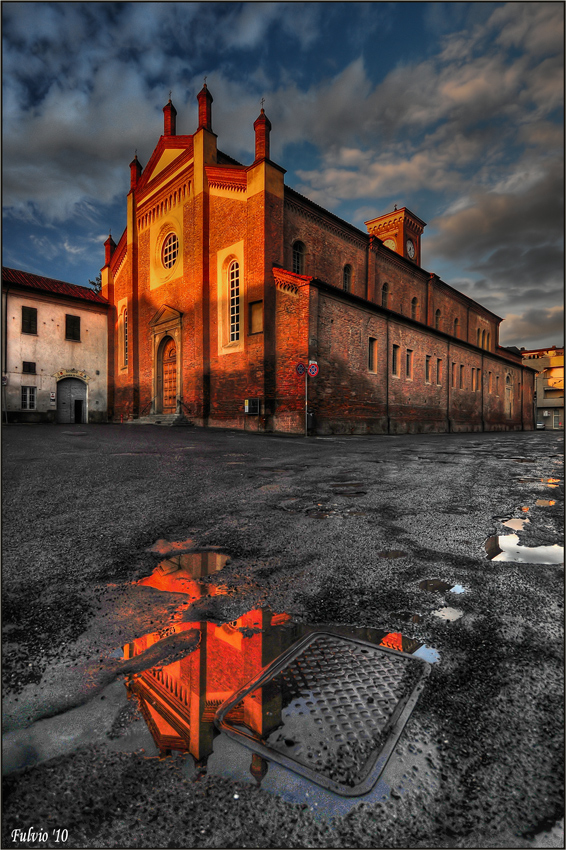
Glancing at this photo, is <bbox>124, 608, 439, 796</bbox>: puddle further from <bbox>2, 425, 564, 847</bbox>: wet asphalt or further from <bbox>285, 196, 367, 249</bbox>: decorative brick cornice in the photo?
<bbox>285, 196, 367, 249</bbox>: decorative brick cornice

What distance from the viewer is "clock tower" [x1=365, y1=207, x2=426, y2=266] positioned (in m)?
32.8

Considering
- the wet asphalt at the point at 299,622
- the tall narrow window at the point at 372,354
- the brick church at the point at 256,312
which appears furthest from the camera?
the tall narrow window at the point at 372,354

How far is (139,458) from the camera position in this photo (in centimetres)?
681

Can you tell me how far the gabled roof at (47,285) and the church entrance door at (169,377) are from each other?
349 inches

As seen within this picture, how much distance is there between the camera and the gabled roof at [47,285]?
78.2ft

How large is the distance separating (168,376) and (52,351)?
9005 millimetres

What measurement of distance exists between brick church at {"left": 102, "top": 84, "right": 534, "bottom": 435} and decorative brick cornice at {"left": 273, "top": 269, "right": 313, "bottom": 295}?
57mm

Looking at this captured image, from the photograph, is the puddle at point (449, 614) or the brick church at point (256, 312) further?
the brick church at point (256, 312)

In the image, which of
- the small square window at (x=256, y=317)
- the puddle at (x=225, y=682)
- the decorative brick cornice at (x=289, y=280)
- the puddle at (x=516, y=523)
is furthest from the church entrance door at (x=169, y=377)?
the puddle at (x=225, y=682)

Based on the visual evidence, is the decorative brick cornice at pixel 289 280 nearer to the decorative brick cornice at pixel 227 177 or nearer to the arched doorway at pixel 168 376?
the decorative brick cornice at pixel 227 177

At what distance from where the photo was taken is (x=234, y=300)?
18375mm

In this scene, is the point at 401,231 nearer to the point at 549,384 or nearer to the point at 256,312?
the point at 256,312

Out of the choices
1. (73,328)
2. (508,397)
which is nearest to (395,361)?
(73,328)

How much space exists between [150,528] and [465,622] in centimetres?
227
